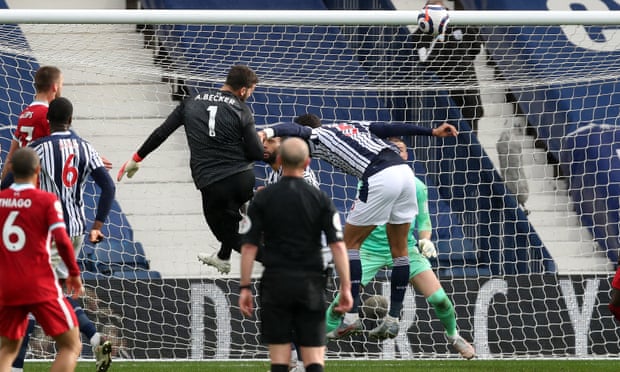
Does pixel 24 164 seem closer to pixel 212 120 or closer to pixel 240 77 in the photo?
pixel 212 120

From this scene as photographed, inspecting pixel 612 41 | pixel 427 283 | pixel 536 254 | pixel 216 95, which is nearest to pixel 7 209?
pixel 216 95

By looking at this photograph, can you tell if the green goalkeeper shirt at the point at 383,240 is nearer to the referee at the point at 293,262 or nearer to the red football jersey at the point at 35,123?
the red football jersey at the point at 35,123

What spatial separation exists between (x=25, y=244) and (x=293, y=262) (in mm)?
1505

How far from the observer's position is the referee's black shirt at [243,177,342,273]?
6.54m

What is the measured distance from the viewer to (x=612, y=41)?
48.3 ft

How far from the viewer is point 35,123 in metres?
8.45

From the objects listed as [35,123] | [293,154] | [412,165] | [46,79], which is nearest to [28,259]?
[293,154]

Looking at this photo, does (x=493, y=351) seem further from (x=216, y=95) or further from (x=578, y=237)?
(x=216, y=95)

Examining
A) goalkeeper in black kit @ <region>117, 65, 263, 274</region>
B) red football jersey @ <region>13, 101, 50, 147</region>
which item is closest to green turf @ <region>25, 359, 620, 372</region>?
goalkeeper in black kit @ <region>117, 65, 263, 274</region>

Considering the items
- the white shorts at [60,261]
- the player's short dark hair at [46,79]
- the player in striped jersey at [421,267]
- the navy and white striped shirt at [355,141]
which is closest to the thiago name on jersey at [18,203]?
the white shorts at [60,261]

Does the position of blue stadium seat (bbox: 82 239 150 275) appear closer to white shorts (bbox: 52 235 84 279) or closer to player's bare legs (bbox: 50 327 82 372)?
white shorts (bbox: 52 235 84 279)

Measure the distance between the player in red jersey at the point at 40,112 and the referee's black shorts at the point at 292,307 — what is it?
2674 millimetres

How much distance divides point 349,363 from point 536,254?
295 cm

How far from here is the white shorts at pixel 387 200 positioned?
8.95 meters
